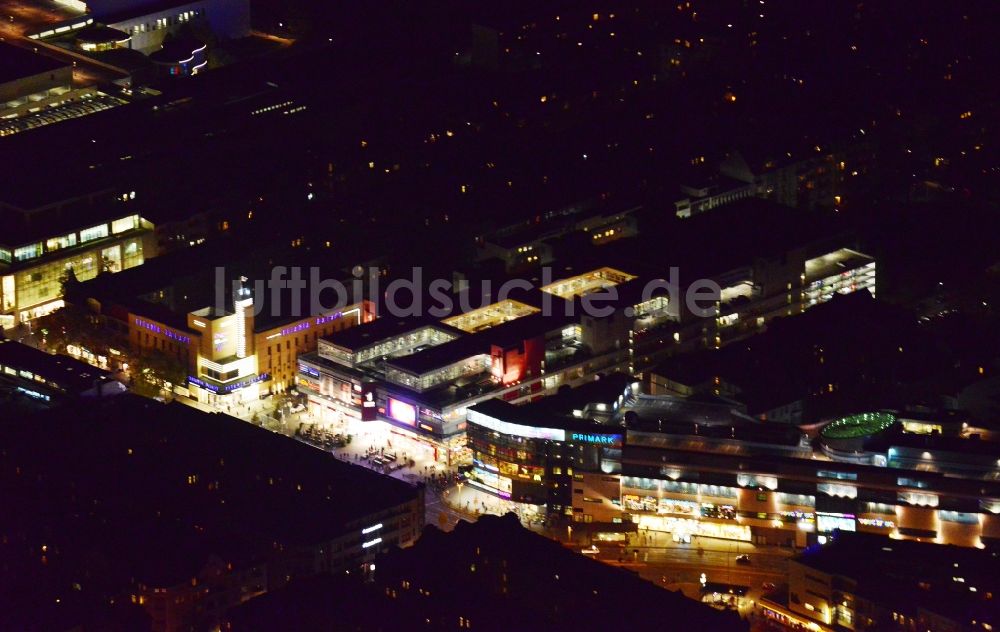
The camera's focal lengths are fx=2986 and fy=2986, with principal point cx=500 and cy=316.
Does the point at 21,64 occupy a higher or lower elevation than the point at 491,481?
higher

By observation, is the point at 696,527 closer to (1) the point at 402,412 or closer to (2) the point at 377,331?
(1) the point at 402,412

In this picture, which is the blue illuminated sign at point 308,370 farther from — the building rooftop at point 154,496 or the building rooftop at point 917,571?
the building rooftop at point 917,571

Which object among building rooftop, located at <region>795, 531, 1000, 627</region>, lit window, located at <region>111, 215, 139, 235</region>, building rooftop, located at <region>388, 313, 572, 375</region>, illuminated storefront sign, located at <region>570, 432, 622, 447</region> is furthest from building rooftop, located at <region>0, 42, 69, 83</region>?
building rooftop, located at <region>795, 531, 1000, 627</region>

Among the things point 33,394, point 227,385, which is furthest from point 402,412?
point 33,394

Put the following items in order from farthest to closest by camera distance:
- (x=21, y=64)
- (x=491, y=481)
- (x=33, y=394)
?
(x=21, y=64) < (x=33, y=394) < (x=491, y=481)

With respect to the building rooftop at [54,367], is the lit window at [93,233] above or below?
above

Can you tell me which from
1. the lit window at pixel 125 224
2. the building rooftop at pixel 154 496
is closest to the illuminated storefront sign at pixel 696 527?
the building rooftop at pixel 154 496

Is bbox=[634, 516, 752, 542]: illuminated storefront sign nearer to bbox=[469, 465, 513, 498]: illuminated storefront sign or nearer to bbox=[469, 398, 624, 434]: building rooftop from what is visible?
bbox=[469, 398, 624, 434]: building rooftop

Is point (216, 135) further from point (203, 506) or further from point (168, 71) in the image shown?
point (203, 506)
